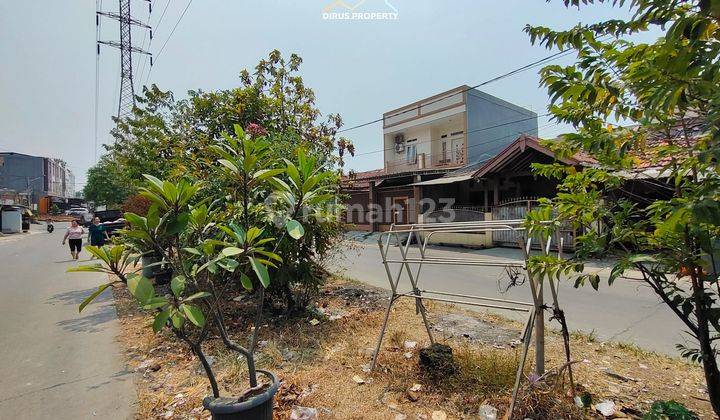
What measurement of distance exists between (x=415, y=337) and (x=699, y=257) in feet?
9.71

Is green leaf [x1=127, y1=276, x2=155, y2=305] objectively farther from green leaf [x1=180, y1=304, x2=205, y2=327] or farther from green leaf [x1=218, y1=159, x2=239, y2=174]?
green leaf [x1=218, y1=159, x2=239, y2=174]

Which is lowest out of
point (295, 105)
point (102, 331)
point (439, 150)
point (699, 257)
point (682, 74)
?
point (102, 331)

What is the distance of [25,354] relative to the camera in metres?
4.26

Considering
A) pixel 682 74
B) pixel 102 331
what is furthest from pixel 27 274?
pixel 682 74

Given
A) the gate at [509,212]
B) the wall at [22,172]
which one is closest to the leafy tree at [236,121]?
the gate at [509,212]

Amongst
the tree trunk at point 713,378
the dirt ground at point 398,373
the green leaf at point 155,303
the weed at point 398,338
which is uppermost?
the green leaf at point 155,303

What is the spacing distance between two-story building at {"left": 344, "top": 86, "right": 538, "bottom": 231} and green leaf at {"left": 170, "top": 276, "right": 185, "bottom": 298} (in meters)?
16.7

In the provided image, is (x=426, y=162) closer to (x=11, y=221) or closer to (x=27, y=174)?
(x=11, y=221)

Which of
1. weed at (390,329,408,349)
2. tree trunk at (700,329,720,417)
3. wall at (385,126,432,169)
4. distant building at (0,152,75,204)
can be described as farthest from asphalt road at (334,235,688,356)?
distant building at (0,152,75,204)

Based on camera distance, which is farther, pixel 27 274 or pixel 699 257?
pixel 27 274

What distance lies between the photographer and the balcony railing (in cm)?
2169

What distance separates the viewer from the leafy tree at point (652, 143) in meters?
1.15

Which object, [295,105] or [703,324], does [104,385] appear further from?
[295,105]

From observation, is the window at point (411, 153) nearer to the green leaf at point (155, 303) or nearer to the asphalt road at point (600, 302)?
the asphalt road at point (600, 302)
